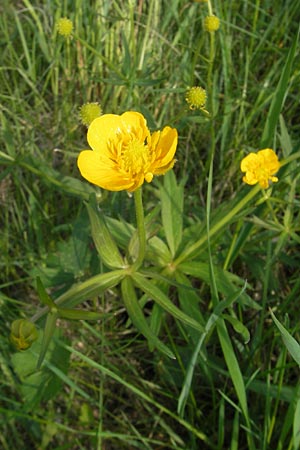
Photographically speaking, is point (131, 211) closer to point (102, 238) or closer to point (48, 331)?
point (102, 238)

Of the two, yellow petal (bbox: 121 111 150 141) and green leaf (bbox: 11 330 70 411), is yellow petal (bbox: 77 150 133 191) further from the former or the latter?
green leaf (bbox: 11 330 70 411)

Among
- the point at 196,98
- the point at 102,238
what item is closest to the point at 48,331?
the point at 102,238

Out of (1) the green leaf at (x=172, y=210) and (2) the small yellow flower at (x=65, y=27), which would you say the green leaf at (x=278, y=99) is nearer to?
(1) the green leaf at (x=172, y=210)

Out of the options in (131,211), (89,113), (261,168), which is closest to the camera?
(261,168)

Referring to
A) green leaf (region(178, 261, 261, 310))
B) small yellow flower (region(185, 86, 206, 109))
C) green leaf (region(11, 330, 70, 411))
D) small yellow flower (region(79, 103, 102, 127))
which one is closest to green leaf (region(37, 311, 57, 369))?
green leaf (region(11, 330, 70, 411))

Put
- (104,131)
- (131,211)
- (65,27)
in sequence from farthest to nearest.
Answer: (131,211) → (65,27) → (104,131)

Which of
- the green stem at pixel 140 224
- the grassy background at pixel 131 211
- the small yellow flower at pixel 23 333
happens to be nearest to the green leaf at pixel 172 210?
the grassy background at pixel 131 211
